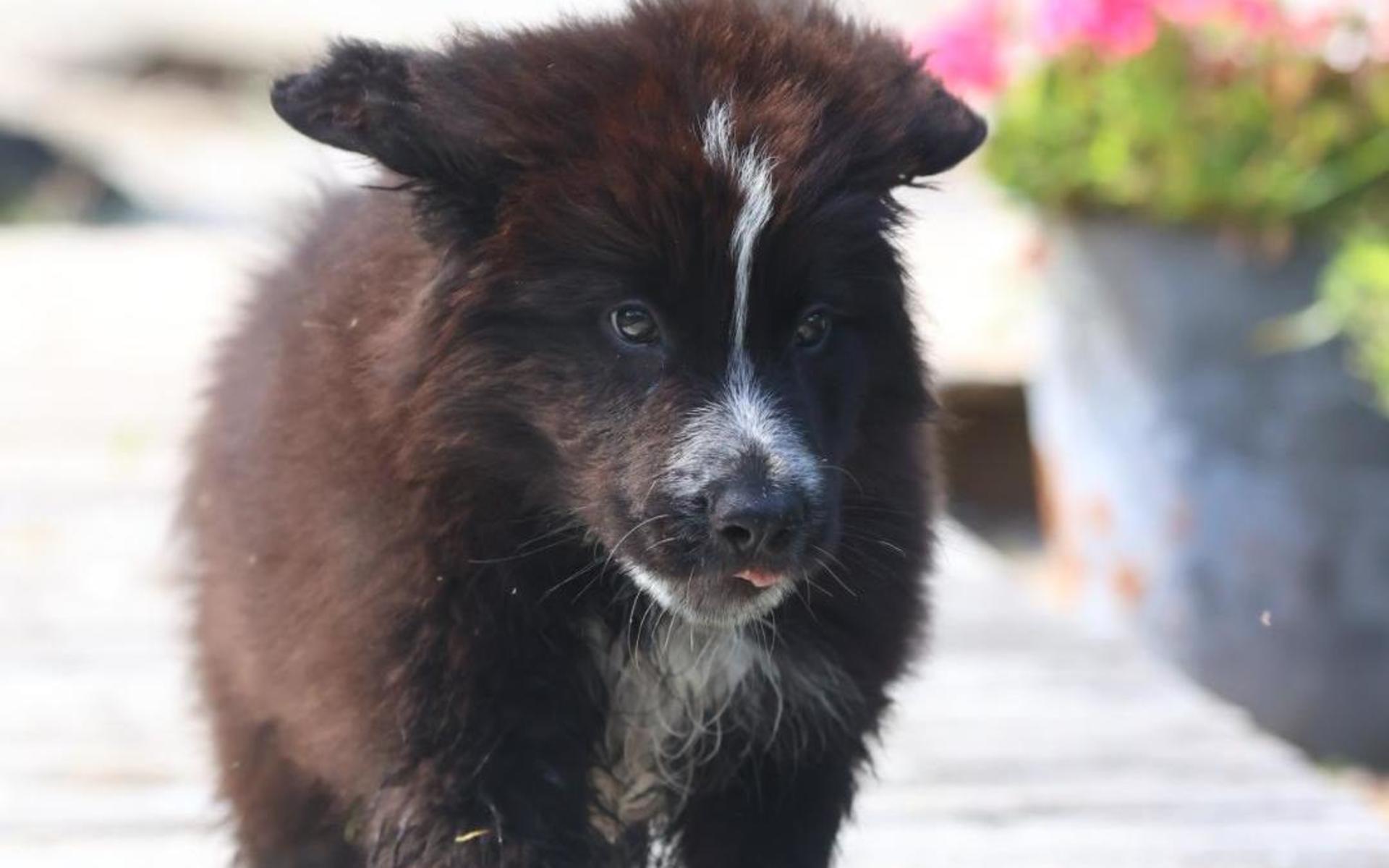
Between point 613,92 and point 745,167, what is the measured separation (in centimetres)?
22

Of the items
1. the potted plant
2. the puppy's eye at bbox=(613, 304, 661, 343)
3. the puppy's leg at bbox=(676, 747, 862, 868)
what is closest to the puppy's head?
the puppy's eye at bbox=(613, 304, 661, 343)

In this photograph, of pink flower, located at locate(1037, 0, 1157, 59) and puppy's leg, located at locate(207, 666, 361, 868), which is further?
pink flower, located at locate(1037, 0, 1157, 59)

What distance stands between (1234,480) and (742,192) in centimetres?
378

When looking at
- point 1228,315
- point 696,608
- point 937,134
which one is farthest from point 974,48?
point 696,608

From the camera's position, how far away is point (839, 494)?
3.20m

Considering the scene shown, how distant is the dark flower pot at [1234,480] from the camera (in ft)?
20.9

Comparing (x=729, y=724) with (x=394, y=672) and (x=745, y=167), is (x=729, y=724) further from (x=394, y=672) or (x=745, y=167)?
(x=745, y=167)

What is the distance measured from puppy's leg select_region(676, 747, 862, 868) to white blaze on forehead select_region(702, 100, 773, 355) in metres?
0.72

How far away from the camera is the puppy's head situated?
3.03 meters

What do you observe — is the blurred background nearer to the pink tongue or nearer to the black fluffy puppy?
the black fluffy puppy

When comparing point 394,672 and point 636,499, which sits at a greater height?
point 636,499

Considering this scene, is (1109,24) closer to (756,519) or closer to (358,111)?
(358,111)

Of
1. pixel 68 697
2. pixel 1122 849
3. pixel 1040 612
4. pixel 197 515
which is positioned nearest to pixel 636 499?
pixel 197 515

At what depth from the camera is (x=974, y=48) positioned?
6.91 m
